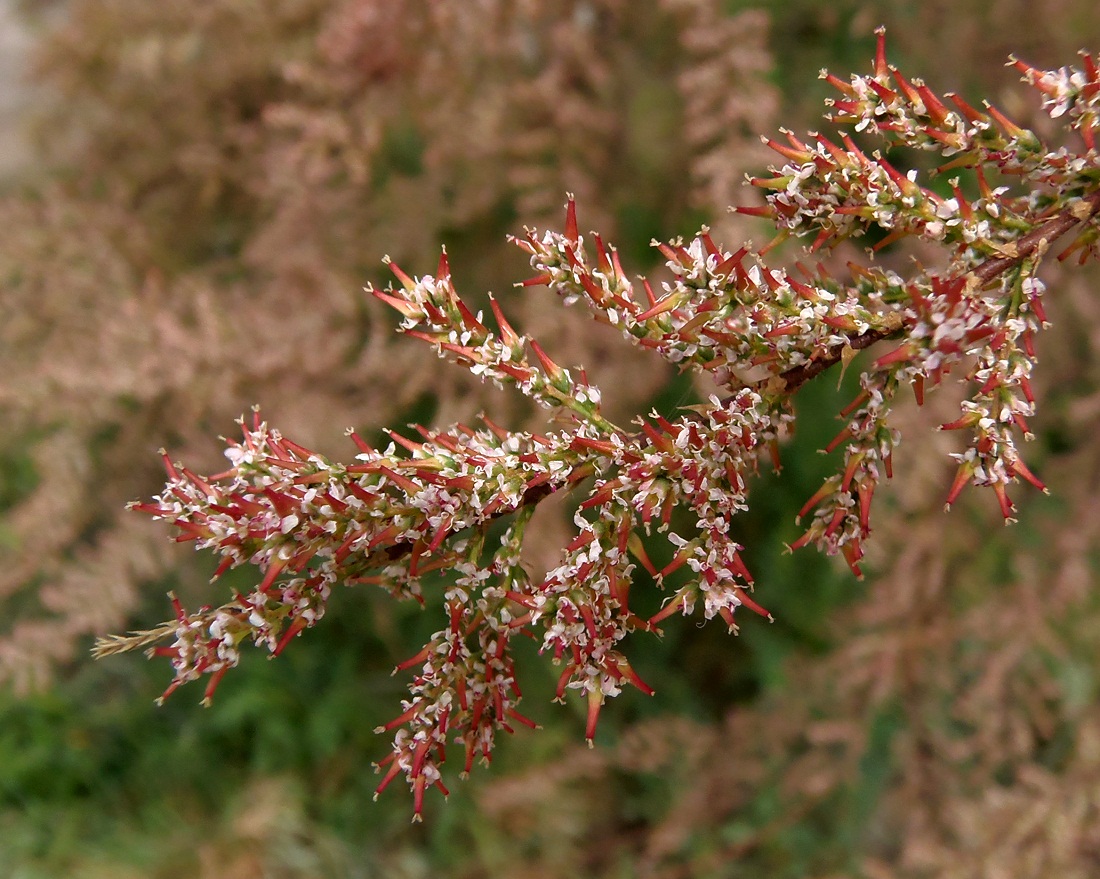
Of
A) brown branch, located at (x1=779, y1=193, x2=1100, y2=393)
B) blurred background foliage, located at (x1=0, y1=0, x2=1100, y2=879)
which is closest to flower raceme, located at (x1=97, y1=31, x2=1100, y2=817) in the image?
brown branch, located at (x1=779, y1=193, x2=1100, y2=393)

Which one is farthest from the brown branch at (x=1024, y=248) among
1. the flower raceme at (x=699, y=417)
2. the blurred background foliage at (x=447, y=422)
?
the blurred background foliage at (x=447, y=422)

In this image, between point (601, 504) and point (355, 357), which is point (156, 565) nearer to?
point (355, 357)

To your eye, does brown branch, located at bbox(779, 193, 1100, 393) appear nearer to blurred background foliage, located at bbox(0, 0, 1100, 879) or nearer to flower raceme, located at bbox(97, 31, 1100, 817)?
flower raceme, located at bbox(97, 31, 1100, 817)

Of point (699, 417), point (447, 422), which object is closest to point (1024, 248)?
point (699, 417)

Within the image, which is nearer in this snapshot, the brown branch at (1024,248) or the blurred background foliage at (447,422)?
the brown branch at (1024,248)

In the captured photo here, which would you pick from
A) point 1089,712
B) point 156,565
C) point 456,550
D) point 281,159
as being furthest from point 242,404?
point 1089,712

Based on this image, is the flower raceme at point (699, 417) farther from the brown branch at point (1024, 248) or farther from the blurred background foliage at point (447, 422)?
the blurred background foliage at point (447, 422)
